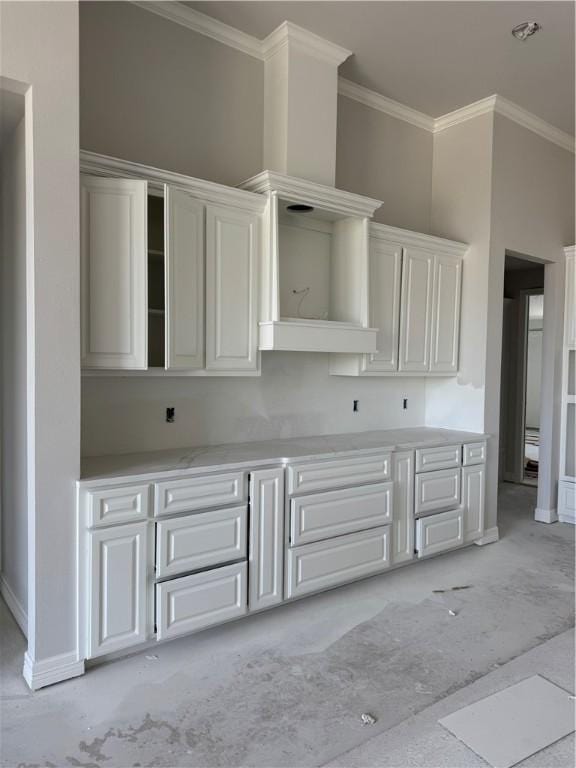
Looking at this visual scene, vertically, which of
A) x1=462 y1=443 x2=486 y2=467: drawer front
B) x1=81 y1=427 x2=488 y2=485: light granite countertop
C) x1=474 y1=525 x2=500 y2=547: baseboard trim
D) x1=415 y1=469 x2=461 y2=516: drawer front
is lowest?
x1=474 y1=525 x2=500 y2=547: baseboard trim

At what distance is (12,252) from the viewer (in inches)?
110

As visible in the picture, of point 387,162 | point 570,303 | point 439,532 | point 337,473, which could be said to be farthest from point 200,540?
point 570,303

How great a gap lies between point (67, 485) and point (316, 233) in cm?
234

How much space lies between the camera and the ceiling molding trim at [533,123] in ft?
14.0

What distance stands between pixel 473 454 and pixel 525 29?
2.85 m

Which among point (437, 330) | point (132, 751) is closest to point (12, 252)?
point (132, 751)

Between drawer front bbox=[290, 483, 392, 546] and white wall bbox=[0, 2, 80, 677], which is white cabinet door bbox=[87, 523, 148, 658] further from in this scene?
drawer front bbox=[290, 483, 392, 546]

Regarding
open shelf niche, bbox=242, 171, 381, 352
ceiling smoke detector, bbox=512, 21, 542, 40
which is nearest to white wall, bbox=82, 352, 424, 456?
open shelf niche, bbox=242, 171, 381, 352

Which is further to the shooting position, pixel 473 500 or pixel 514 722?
pixel 473 500

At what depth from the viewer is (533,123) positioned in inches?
179

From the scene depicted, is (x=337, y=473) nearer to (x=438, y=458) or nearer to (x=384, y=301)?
(x=438, y=458)

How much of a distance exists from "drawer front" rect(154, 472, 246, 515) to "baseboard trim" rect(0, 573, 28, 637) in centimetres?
94

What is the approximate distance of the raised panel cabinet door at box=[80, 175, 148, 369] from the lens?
2.55 meters

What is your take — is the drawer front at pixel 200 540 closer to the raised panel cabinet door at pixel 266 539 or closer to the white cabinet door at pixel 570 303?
the raised panel cabinet door at pixel 266 539
